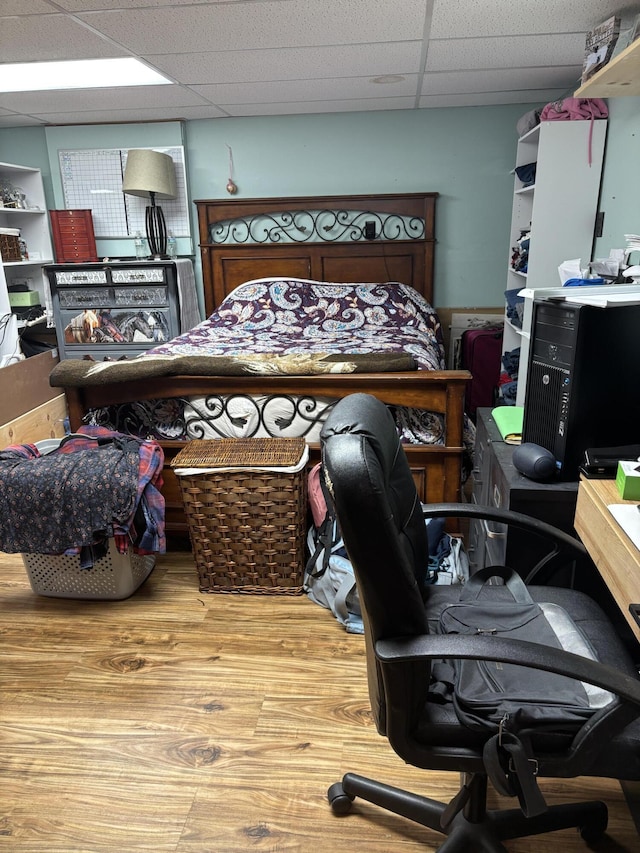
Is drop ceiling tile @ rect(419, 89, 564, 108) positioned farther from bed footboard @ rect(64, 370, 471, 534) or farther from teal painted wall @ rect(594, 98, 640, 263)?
bed footboard @ rect(64, 370, 471, 534)

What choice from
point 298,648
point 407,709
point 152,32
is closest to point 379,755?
point 298,648

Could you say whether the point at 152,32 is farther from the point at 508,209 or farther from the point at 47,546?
the point at 508,209

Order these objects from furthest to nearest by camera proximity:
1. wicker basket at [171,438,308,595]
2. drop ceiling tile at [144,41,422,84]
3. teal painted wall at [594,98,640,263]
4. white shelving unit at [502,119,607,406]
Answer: white shelving unit at [502,119,607,406], drop ceiling tile at [144,41,422,84], teal painted wall at [594,98,640,263], wicker basket at [171,438,308,595]

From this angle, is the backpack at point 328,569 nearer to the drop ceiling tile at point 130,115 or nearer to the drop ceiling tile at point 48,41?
the drop ceiling tile at point 48,41

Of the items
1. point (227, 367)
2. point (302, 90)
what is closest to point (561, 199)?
point (302, 90)

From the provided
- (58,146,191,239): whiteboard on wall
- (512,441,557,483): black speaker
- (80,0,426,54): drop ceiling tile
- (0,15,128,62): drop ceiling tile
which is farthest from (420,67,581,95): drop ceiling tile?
A: (512,441,557,483): black speaker

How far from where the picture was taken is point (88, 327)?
4.20 m

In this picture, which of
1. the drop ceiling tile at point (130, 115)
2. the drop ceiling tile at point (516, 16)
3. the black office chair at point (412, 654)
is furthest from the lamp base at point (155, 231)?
the black office chair at point (412, 654)

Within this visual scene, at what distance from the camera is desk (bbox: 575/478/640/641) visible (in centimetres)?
92

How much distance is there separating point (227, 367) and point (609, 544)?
60.9 inches

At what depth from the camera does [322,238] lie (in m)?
4.29

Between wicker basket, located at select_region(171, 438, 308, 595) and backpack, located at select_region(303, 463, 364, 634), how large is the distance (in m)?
0.06

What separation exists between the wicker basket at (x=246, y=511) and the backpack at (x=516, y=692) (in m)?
0.96

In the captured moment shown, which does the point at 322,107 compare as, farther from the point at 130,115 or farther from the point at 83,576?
the point at 83,576
